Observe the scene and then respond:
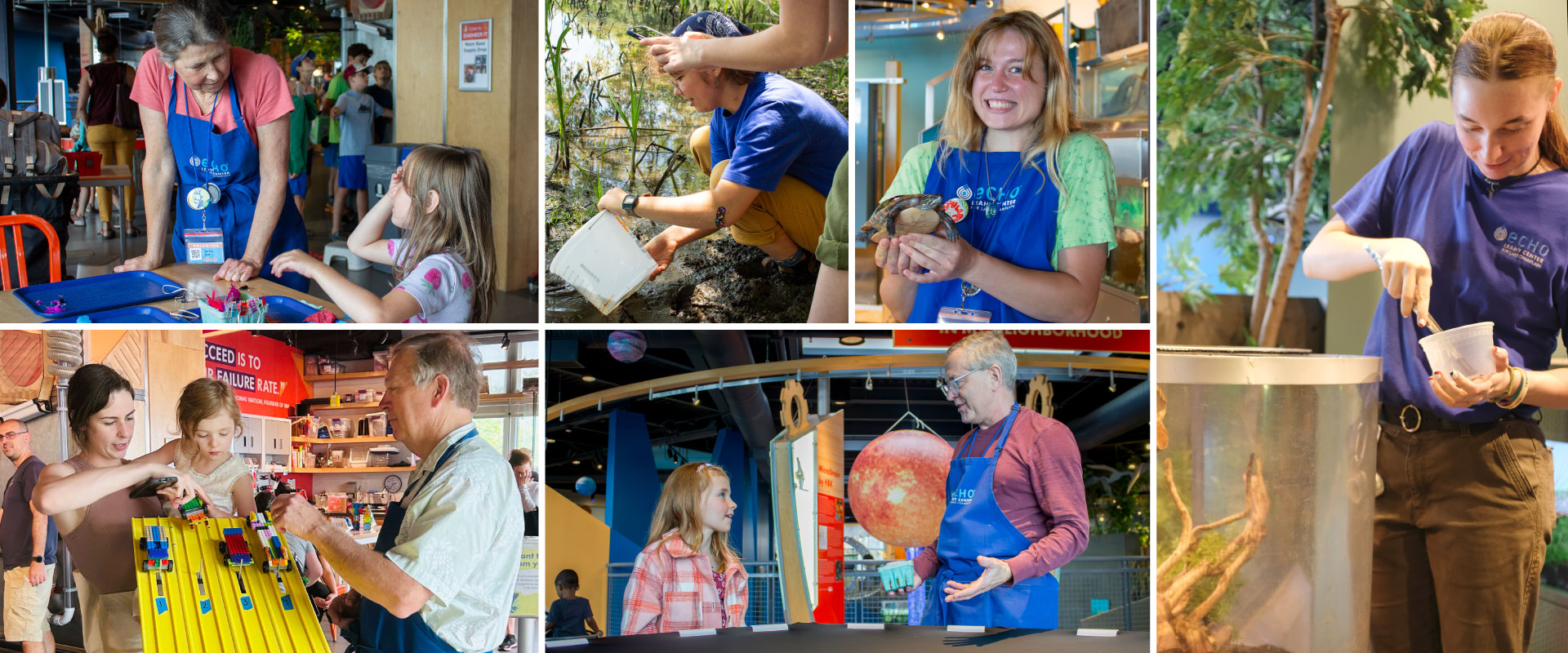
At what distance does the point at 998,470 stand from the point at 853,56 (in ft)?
3.52

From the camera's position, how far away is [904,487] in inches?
104

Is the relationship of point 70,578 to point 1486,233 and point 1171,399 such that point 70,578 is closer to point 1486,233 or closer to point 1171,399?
point 1171,399

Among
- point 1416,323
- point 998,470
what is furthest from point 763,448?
point 1416,323

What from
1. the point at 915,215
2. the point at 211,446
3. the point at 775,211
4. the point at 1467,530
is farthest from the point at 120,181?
the point at 1467,530

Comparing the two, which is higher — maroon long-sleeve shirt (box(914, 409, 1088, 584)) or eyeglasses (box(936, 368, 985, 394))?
eyeglasses (box(936, 368, 985, 394))

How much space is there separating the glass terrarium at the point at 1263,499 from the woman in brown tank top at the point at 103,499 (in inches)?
95.4

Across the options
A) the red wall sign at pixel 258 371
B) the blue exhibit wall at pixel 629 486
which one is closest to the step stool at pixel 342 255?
the red wall sign at pixel 258 371

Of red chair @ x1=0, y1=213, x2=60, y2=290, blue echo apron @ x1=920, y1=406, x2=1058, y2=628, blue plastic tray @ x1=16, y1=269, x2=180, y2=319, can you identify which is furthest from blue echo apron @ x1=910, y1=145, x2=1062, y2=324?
red chair @ x1=0, y1=213, x2=60, y2=290

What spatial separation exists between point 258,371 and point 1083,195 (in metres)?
2.02

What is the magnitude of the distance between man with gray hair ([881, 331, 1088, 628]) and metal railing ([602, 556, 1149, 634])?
36 millimetres

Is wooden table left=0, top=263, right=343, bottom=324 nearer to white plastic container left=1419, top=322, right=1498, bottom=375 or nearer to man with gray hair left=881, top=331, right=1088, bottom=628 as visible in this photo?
man with gray hair left=881, top=331, right=1088, bottom=628

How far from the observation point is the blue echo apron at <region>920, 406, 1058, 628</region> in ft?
8.58

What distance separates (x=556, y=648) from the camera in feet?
8.58

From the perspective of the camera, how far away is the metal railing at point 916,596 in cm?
262
